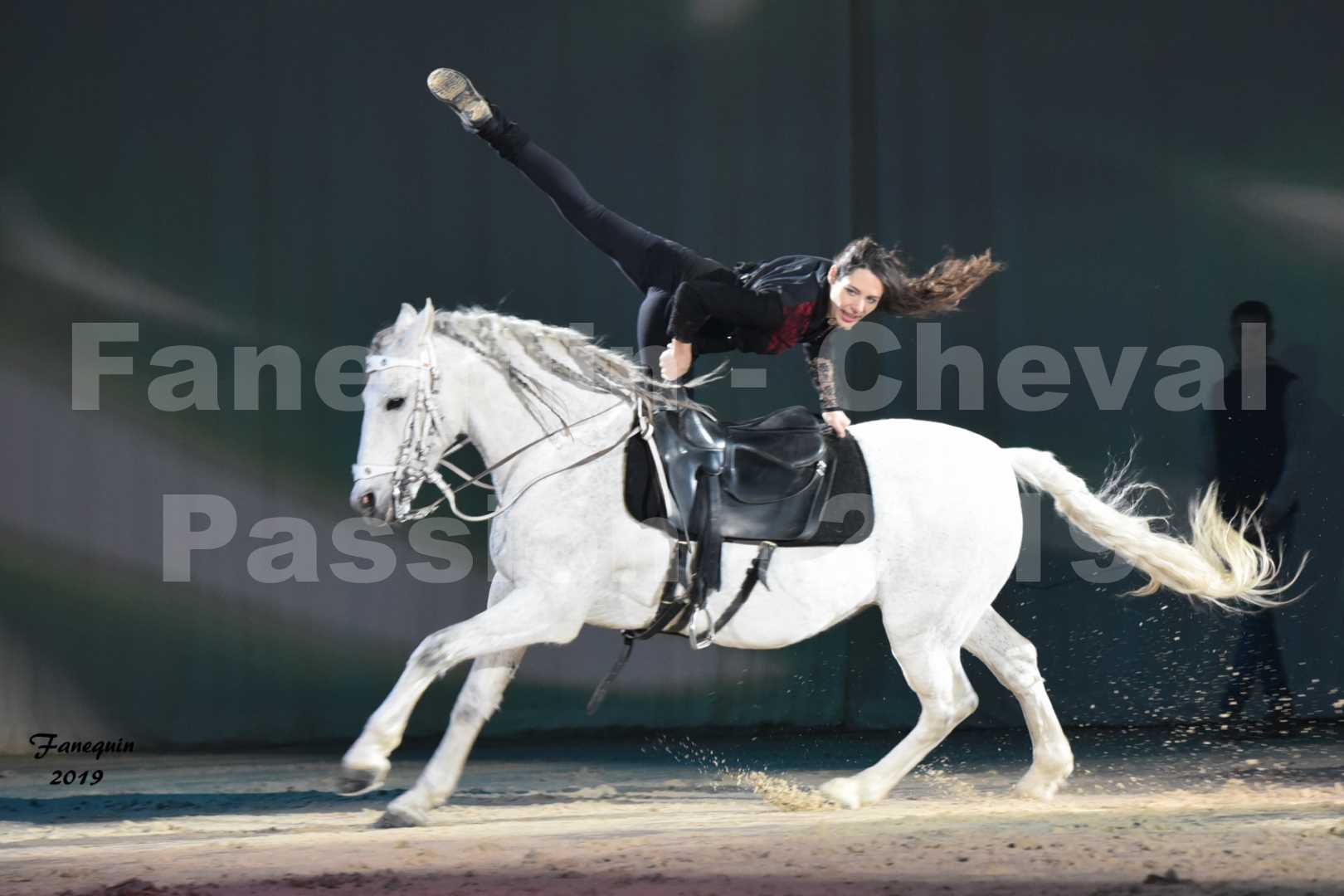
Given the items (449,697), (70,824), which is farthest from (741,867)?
(449,697)

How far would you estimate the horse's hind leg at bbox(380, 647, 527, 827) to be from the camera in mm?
3588

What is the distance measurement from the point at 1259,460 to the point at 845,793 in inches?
113

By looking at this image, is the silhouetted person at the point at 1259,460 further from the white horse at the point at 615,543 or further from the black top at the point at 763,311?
the black top at the point at 763,311

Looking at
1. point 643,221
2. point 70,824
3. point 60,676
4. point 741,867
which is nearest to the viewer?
point 741,867

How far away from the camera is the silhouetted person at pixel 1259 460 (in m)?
5.81

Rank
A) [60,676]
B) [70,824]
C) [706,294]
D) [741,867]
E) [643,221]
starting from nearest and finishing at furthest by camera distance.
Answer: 1. [741,867]
2. [706,294]
3. [70,824]
4. [60,676]
5. [643,221]

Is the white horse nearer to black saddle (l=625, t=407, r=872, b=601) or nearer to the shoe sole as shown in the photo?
black saddle (l=625, t=407, r=872, b=601)

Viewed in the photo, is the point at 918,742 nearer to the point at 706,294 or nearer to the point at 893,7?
the point at 706,294

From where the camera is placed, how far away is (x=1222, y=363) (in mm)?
5895

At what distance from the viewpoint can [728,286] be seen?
377 centimetres

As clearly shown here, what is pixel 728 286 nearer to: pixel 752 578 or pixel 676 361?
pixel 676 361

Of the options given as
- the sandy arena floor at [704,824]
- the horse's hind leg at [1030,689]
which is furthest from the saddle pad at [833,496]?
the sandy arena floor at [704,824]

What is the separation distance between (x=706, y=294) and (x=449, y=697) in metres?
2.42

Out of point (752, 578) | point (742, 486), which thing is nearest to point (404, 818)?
point (752, 578)
